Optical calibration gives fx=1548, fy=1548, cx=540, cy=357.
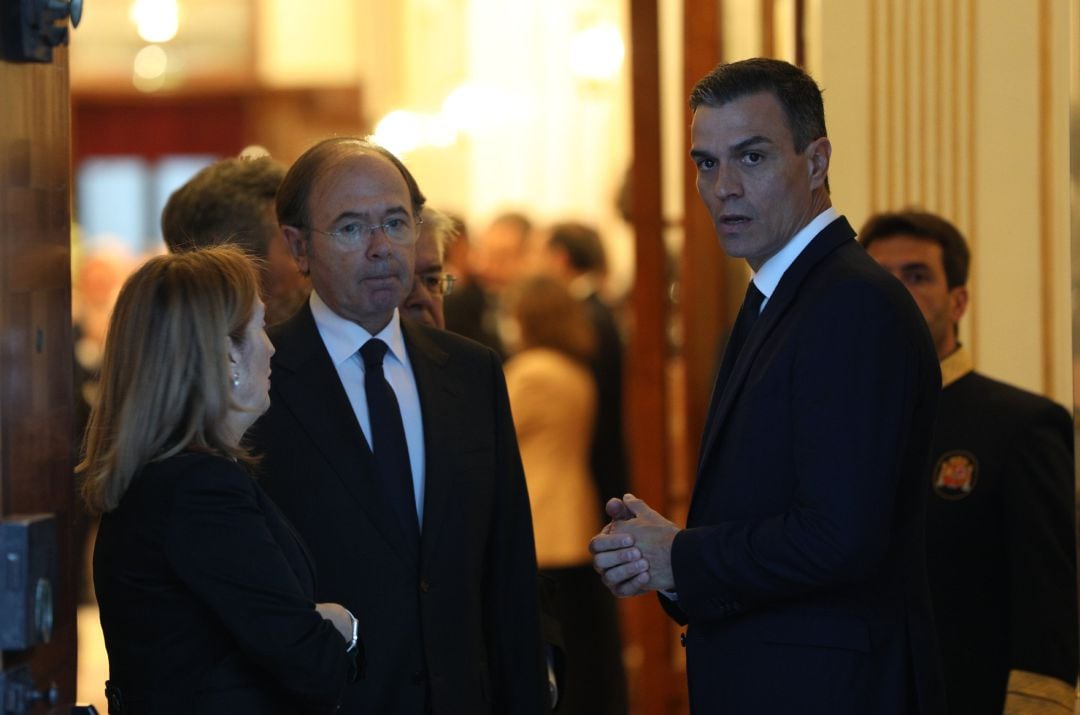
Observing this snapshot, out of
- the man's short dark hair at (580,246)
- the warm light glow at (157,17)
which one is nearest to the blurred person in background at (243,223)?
the man's short dark hair at (580,246)

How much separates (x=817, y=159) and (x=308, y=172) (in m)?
0.97

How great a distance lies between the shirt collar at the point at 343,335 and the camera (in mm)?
2775

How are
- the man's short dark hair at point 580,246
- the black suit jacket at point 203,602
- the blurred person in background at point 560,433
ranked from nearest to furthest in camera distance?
the black suit jacket at point 203,602
the blurred person in background at point 560,433
the man's short dark hair at point 580,246

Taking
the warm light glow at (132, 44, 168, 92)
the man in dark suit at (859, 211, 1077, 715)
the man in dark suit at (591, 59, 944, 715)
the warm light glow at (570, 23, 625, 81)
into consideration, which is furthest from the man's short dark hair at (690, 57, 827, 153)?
the warm light glow at (132, 44, 168, 92)

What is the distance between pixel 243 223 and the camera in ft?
10.6

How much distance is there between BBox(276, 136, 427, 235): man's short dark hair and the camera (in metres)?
2.86

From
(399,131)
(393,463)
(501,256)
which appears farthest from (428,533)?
(399,131)

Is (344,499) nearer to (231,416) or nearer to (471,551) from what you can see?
(471,551)

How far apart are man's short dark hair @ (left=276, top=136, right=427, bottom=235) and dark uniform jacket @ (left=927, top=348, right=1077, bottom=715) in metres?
1.21

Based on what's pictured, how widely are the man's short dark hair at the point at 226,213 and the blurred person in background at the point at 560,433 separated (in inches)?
104

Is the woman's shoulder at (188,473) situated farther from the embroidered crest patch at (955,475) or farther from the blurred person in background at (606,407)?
the blurred person in background at (606,407)

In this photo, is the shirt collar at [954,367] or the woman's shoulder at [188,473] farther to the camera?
the shirt collar at [954,367]

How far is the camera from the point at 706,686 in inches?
94.2

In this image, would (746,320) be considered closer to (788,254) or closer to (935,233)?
(788,254)
